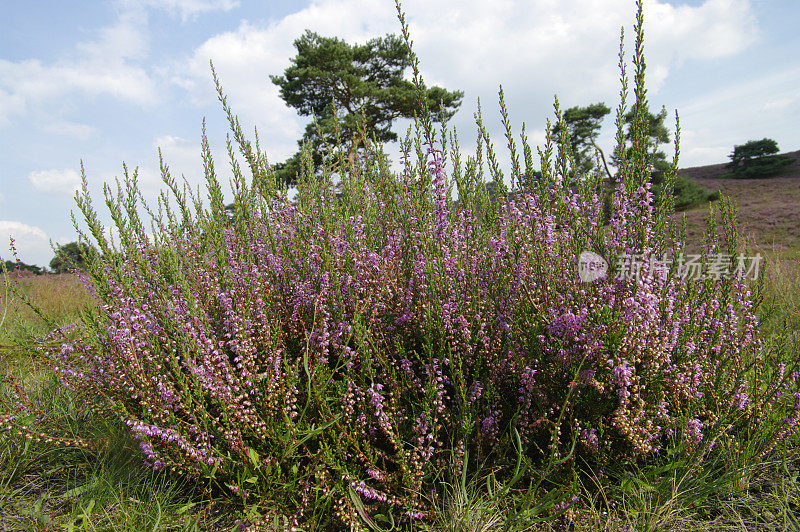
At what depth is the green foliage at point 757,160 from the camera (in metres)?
31.0

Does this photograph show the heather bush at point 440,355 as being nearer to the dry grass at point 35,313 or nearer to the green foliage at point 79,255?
the green foliage at point 79,255

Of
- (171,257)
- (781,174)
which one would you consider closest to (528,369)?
(171,257)

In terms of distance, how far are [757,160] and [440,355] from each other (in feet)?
135

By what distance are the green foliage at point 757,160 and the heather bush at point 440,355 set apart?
38403 mm

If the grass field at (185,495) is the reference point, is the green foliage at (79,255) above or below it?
above

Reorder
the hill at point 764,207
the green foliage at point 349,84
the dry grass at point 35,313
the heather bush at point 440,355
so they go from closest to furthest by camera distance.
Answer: the heather bush at point 440,355, the dry grass at point 35,313, the hill at point 764,207, the green foliage at point 349,84

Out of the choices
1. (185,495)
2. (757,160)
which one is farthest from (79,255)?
(757,160)

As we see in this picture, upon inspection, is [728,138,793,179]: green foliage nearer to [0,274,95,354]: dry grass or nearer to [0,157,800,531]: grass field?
[0,157,800,531]: grass field

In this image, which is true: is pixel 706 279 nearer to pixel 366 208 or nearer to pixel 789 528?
pixel 789 528

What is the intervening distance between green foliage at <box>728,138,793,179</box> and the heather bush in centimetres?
3840

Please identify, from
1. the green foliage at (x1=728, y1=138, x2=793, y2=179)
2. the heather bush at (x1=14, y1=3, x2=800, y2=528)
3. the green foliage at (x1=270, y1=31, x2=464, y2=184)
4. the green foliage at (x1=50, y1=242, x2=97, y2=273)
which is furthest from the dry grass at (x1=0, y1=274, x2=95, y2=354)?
the green foliage at (x1=728, y1=138, x2=793, y2=179)

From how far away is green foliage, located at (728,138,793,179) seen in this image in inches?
1222

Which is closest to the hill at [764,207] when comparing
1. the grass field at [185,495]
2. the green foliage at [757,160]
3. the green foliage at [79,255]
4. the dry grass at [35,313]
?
the green foliage at [757,160]

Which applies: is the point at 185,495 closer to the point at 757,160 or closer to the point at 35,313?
the point at 35,313
